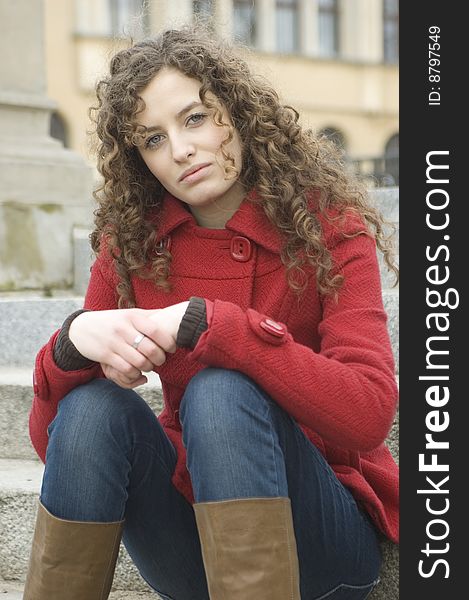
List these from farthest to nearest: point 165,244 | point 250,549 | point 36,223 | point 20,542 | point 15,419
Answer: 1. point 36,223
2. point 15,419
3. point 20,542
4. point 165,244
5. point 250,549

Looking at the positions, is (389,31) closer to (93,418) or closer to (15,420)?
(15,420)

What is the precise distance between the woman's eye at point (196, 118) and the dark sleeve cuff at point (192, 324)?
329 mm

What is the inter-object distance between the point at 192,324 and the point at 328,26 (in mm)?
22315

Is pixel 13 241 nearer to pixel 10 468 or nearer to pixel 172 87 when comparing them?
pixel 10 468

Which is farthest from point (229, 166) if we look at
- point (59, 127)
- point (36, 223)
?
point (59, 127)

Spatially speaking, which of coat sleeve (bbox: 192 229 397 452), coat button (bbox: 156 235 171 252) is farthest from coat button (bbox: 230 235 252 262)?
coat sleeve (bbox: 192 229 397 452)

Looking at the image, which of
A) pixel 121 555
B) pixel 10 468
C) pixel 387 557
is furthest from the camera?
pixel 10 468

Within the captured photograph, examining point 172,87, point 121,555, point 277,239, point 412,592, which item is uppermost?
point 172,87

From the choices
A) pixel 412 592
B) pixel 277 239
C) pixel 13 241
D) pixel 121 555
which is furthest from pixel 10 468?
pixel 13 241

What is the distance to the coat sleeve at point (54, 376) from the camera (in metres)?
1.83

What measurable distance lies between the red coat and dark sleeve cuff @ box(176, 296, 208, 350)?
0.02m

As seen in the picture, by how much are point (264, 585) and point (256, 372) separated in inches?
12.3

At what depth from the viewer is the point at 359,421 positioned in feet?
5.57

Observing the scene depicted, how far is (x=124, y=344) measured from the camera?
1769 millimetres
